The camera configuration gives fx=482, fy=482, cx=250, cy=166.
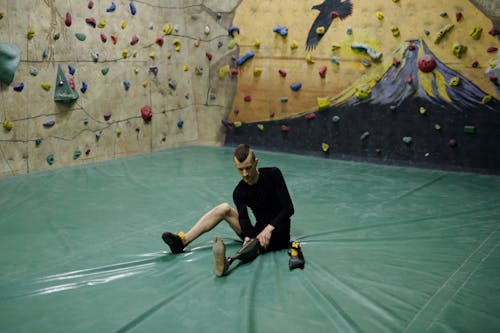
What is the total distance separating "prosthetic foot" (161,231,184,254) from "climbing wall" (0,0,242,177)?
2803mm

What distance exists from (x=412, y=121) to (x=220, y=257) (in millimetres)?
3251

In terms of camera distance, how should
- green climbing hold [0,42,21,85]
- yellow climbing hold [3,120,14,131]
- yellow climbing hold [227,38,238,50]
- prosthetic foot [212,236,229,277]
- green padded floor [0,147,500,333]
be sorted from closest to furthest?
green padded floor [0,147,500,333] < prosthetic foot [212,236,229,277] < green climbing hold [0,42,21,85] < yellow climbing hold [3,120,14,131] < yellow climbing hold [227,38,238,50]

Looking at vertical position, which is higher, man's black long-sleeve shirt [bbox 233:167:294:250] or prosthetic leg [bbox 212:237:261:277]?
man's black long-sleeve shirt [bbox 233:167:294:250]

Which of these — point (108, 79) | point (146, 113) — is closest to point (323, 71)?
point (146, 113)

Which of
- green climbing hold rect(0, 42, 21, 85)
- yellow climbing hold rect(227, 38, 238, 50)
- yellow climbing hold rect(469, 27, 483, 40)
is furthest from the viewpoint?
yellow climbing hold rect(227, 38, 238, 50)

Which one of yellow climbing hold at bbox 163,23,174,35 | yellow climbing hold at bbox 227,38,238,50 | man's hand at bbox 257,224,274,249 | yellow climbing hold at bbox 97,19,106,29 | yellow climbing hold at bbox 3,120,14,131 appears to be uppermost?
yellow climbing hold at bbox 163,23,174,35

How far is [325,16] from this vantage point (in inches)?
207

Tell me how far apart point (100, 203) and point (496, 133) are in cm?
355

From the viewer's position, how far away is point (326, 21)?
17.3ft

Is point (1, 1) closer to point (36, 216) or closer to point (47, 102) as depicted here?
point (47, 102)

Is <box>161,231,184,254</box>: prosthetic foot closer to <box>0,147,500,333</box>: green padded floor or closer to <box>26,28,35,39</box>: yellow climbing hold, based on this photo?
<box>0,147,500,333</box>: green padded floor

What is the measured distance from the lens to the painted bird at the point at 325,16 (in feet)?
16.8

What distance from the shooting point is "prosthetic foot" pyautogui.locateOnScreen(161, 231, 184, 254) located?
104 inches

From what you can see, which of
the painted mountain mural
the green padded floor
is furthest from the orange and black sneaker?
the painted mountain mural
